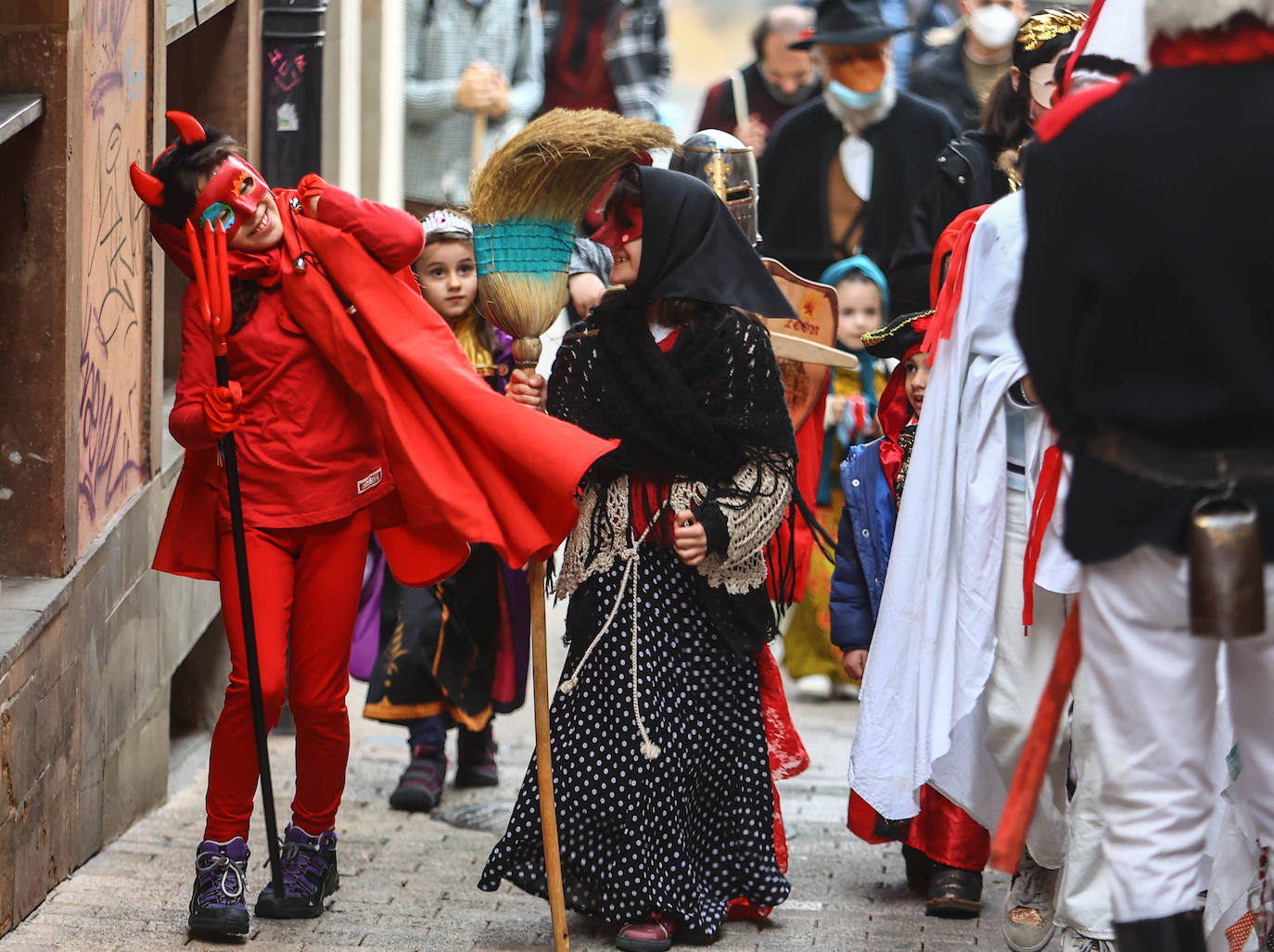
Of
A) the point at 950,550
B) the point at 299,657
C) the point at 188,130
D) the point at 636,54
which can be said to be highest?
the point at 188,130

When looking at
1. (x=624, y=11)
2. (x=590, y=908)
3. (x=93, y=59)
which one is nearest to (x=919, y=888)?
(x=590, y=908)

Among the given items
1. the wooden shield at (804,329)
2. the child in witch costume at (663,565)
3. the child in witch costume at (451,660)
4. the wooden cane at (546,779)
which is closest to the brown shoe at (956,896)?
the child in witch costume at (663,565)

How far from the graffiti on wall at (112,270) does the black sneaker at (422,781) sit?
1.35m

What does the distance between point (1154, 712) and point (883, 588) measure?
183 cm

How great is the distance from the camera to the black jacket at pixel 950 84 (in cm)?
1042

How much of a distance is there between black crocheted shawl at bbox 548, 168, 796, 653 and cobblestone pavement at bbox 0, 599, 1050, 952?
0.87 metres

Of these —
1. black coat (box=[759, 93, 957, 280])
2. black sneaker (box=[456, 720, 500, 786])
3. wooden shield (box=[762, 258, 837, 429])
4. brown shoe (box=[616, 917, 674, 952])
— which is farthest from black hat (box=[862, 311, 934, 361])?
black coat (box=[759, 93, 957, 280])

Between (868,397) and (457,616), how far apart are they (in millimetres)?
2217

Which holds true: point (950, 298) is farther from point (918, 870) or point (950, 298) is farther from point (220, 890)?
point (220, 890)

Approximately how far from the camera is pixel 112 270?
554cm

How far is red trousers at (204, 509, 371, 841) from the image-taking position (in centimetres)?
484

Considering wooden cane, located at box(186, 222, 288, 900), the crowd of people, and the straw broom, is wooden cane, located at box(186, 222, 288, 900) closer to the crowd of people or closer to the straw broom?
the crowd of people

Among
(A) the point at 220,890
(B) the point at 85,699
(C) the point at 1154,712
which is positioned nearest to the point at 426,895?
(A) the point at 220,890

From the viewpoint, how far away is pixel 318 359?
493 centimetres
